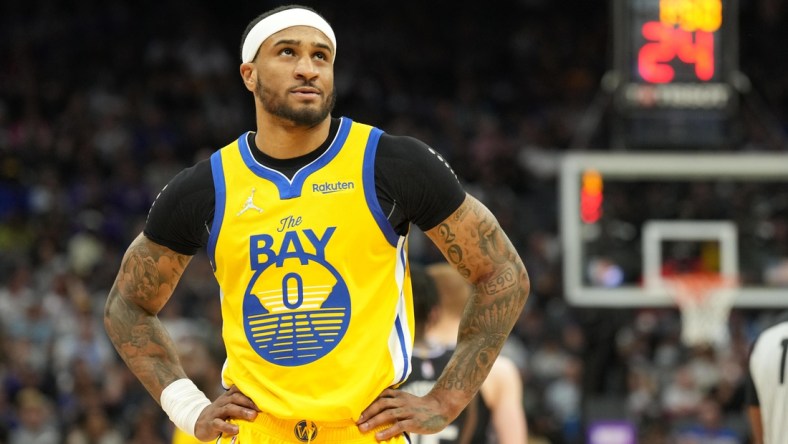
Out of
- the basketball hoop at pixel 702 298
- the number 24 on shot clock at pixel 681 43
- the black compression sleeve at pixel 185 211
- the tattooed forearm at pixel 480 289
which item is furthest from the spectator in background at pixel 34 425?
the tattooed forearm at pixel 480 289

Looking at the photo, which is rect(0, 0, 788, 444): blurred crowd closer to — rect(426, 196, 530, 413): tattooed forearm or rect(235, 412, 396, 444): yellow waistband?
rect(426, 196, 530, 413): tattooed forearm

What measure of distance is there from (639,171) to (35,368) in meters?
6.75

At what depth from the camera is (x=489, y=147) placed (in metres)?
19.3

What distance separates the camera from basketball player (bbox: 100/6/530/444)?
163 inches

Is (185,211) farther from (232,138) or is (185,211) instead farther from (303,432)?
(232,138)

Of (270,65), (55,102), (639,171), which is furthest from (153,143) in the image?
(270,65)

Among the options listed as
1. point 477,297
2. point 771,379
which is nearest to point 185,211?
point 477,297

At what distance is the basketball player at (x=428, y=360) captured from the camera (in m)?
6.12

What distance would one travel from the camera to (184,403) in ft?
14.8

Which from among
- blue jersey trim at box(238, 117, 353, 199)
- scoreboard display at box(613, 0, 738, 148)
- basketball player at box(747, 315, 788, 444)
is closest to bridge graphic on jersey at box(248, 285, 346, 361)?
blue jersey trim at box(238, 117, 353, 199)

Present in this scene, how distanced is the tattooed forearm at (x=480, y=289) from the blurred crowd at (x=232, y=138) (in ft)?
23.8

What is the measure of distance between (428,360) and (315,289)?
214cm

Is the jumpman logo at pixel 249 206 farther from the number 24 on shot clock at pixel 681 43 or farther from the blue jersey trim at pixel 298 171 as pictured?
the number 24 on shot clock at pixel 681 43

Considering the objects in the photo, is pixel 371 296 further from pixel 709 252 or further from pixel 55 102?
pixel 55 102
